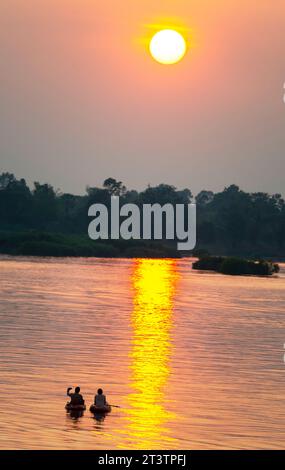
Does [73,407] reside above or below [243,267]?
below

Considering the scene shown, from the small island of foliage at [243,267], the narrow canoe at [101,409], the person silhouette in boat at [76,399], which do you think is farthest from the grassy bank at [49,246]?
the narrow canoe at [101,409]

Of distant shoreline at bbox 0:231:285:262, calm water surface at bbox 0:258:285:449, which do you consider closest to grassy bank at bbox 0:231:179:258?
distant shoreline at bbox 0:231:285:262

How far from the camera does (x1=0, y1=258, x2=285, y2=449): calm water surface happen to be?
3622 centimetres

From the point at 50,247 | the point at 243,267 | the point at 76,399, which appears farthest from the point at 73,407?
the point at 50,247

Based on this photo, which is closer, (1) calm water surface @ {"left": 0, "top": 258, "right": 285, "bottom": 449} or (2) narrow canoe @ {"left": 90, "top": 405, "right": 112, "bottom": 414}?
(1) calm water surface @ {"left": 0, "top": 258, "right": 285, "bottom": 449}

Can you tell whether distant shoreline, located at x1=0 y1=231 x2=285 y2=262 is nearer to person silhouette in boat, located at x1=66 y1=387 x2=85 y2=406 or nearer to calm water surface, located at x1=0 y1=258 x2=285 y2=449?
calm water surface, located at x1=0 y1=258 x2=285 y2=449

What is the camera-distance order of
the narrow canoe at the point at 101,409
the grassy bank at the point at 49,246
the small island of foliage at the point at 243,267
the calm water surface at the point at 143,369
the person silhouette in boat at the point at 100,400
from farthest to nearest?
the grassy bank at the point at 49,246 < the small island of foliage at the point at 243,267 < the narrow canoe at the point at 101,409 < the person silhouette in boat at the point at 100,400 < the calm water surface at the point at 143,369

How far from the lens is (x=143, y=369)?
161 ft

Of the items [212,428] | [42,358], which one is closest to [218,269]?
[42,358]

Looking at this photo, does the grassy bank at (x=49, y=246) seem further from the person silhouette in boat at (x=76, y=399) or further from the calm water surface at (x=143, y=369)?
the person silhouette in boat at (x=76, y=399)

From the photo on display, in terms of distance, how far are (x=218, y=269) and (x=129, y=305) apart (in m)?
66.4

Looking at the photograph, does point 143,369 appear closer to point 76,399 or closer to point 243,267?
point 76,399

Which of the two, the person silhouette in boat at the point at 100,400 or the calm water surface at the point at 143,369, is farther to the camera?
the person silhouette in boat at the point at 100,400

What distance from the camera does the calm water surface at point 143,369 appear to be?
3622cm
